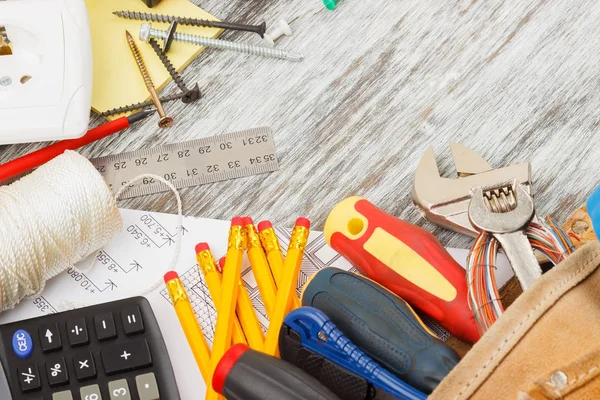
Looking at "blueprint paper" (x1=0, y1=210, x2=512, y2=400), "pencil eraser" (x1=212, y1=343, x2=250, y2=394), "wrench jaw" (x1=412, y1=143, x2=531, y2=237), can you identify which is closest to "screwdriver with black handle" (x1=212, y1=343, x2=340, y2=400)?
"pencil eraser" (x1=212, y1=343, x2=250, y2=394)

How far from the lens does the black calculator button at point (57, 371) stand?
1.87ft

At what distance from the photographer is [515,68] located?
71cm

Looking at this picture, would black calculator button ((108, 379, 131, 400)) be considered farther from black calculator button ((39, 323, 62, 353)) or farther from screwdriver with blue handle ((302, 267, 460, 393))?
screwdriver with blue handle ((302, 267, 460, 393))

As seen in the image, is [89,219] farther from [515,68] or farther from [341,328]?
[515,68]

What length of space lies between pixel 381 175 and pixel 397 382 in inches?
8.6

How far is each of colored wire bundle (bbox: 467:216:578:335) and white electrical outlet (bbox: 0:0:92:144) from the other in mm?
366

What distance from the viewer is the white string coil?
0.59m

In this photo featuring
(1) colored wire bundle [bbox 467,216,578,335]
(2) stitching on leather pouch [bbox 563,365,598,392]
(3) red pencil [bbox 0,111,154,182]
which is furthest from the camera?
(3) red pencil [bbox 0,111,154,182]

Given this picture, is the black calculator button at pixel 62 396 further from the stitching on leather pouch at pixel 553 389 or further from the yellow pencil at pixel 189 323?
the stitching on leather pouch at pixel 553 389

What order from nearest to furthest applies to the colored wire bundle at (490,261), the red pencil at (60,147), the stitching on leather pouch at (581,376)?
the stitching on leather pouch at (581,376)
the colored wire bundle at (490,261)
the red pencil at (60,147)

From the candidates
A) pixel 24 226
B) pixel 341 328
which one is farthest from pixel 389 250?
pixel 24 226

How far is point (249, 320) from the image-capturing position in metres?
0.61

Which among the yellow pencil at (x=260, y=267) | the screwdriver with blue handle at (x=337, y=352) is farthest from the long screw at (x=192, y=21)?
the screwdriver with blue handle at (x=337, y=352)

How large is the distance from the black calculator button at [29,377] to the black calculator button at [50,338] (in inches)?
0.7
